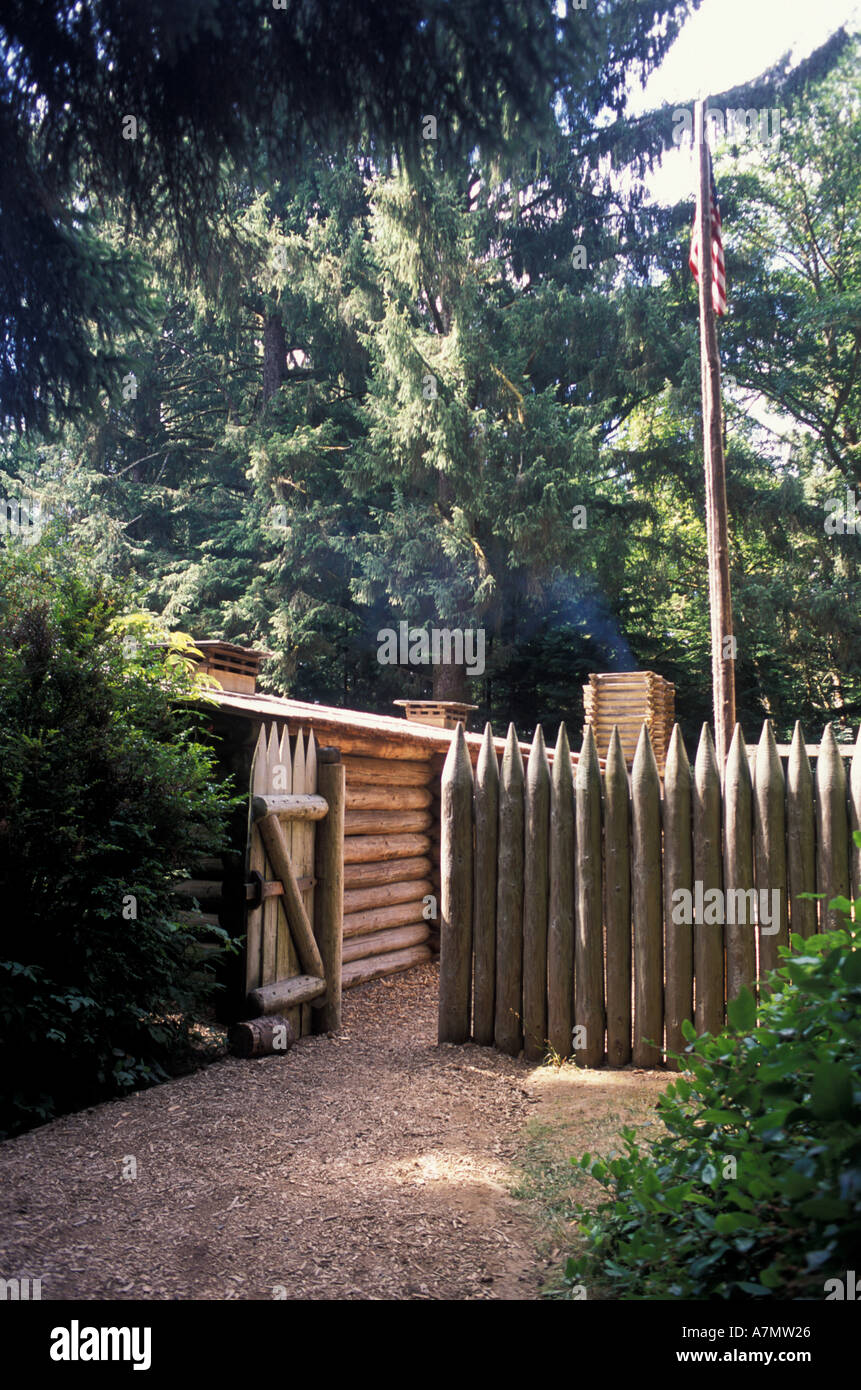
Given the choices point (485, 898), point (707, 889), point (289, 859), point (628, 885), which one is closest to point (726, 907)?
point (707, 889)

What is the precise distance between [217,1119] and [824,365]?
26.1 meters

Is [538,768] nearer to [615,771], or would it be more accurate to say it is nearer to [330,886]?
[615,771]

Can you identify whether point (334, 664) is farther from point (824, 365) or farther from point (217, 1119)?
point (217, 1119)

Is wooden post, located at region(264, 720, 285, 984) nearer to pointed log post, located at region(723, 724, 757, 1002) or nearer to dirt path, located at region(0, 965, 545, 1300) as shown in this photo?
dirt path, located at region(0, 965, 545, 1300)

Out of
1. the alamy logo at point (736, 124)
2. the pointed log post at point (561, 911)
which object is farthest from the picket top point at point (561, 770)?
the alamy logo at point (736, 124)

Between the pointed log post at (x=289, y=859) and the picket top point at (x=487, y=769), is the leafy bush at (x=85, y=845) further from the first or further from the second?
the picket top point at (x=487, y=769)

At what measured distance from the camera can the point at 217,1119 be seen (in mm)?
4863

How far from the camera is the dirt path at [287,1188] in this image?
3.12m

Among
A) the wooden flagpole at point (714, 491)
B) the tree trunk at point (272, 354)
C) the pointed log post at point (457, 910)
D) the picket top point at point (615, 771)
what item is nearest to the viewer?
the picket top point at point (615, 771)

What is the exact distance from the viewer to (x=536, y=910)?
Result: 235 inches

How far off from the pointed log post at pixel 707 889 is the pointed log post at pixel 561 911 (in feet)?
2.52

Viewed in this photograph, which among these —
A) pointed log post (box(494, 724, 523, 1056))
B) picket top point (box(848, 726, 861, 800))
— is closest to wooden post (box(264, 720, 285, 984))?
pointed log post (box(494, 724, 523, 1056))

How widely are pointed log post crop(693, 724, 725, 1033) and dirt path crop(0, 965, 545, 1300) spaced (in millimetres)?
1209

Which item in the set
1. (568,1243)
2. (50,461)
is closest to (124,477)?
(50,461)
